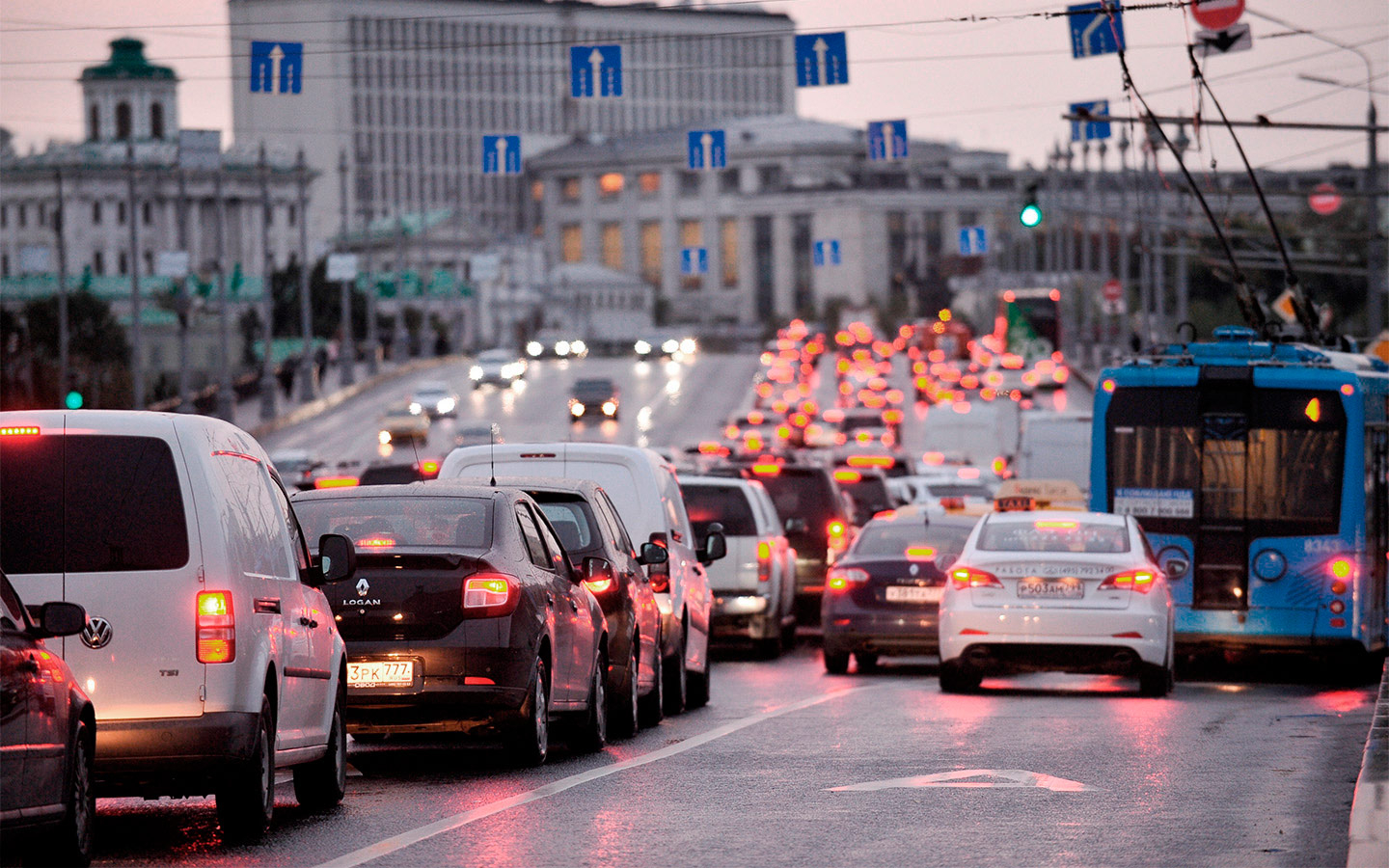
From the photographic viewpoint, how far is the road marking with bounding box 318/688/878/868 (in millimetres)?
9877

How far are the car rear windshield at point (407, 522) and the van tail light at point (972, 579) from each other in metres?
6.88

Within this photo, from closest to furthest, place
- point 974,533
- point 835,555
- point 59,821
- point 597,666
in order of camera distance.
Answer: point 59,821 → point 597,666 → point 974,533 → point 835,555

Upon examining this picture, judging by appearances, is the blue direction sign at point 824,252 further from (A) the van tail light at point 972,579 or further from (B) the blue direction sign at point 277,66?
(A) the van tail light at point 972,579

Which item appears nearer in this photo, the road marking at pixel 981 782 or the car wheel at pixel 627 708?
the road marking at pixel 981 782

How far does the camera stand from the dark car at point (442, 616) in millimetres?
12875

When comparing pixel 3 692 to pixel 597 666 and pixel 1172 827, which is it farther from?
pixel 597 666

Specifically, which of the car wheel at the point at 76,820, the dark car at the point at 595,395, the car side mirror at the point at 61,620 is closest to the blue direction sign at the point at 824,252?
the dark car at the point at 595,395

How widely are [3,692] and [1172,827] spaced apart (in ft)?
16.2

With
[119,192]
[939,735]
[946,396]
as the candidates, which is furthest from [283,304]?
[939,735]

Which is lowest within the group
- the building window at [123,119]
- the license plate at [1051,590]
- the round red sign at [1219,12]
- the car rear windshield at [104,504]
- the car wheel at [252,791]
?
the license plate at [1051,590]

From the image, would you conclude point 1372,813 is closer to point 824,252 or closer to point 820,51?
point 820,51

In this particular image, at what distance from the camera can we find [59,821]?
8.88 m

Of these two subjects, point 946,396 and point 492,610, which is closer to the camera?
point 492,610

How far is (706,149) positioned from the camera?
2274 inches
